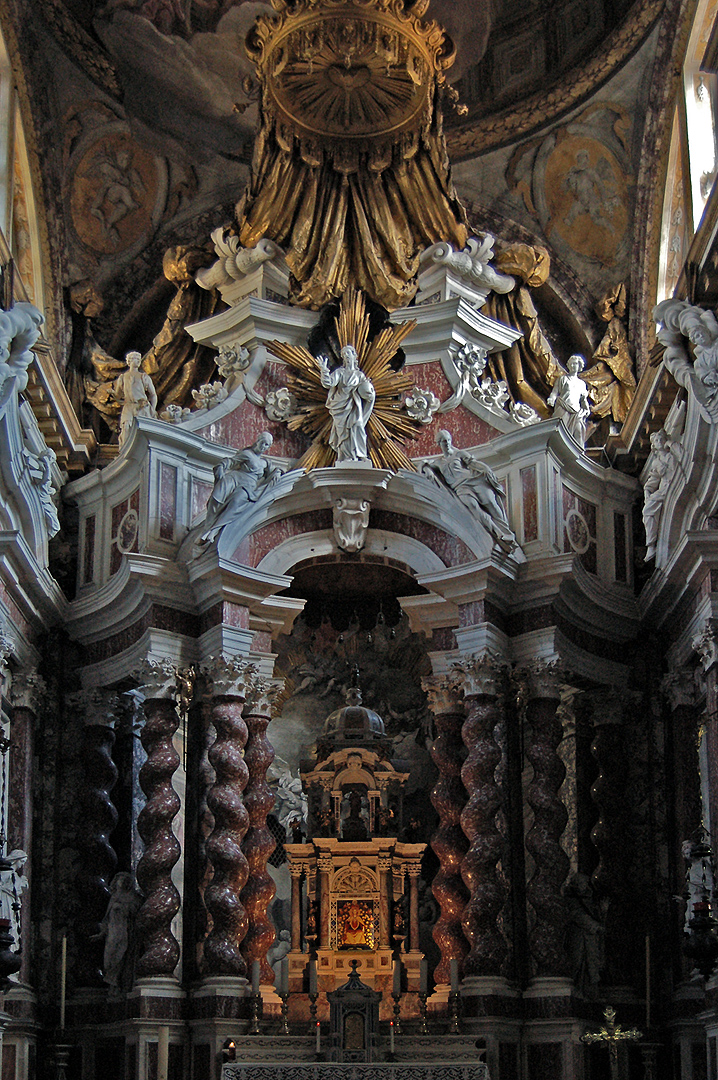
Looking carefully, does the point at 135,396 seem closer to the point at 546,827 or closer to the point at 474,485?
the point at 474,485

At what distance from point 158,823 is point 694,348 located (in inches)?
318

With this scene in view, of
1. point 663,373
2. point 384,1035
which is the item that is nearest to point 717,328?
point 663,373

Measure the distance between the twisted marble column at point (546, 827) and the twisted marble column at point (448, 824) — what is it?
2.95 feet

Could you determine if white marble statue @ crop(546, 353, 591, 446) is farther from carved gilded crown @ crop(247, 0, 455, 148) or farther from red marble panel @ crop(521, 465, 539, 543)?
carved gilded crown @ crop(247, 0, 455, 148)

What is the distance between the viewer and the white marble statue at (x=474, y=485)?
19.4 m

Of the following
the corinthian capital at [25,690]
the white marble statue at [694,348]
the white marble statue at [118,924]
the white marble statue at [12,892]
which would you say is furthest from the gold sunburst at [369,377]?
the white marble statue at [12,892]

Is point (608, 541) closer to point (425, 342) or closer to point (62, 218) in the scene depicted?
point (425, 342)

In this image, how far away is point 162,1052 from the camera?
17.4 meters

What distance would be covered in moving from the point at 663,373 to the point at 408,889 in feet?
23.6

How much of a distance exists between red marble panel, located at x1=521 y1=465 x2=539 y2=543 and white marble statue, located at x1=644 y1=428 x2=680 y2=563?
134cm

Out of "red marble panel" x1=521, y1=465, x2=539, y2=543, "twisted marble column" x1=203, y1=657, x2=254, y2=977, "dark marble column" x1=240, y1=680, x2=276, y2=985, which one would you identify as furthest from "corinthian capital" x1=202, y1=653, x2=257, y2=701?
"red marble panel" x1=521, y1=465, x2=539, y2=543

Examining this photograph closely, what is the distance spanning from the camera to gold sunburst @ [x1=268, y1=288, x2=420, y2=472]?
2073 centimetres

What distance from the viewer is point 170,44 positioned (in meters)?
22.4

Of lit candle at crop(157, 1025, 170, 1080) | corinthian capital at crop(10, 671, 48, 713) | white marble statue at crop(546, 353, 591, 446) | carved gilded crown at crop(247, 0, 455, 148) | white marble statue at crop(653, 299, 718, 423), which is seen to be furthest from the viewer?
carved gilded crown at crop(247, 0, 455, 148)
